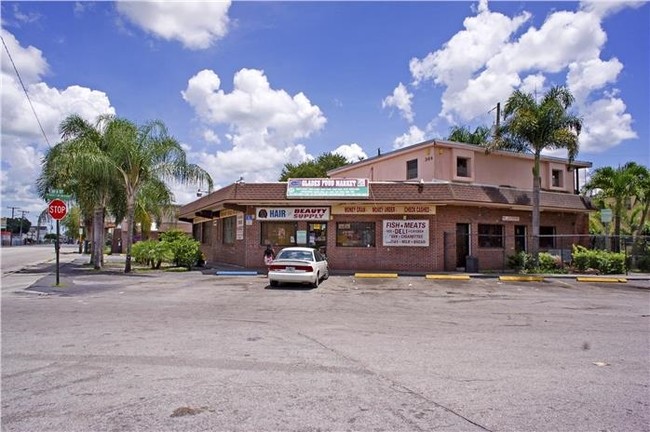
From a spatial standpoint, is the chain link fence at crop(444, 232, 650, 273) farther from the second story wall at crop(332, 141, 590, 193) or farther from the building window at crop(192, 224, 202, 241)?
the building window at crop(192, 224, 202, 241)

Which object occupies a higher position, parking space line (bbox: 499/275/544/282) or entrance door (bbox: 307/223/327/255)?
entrance door (bbox: 307/223/327/255)

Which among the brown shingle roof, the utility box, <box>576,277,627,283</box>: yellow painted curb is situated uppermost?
the brown shingle roof

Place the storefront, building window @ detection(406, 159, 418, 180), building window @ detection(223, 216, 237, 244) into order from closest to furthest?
the storefront, building window @ detection(223, 216, 237, 244), building window @ detection(406, 159, 418, 180)

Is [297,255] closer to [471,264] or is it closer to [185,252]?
[185,252]

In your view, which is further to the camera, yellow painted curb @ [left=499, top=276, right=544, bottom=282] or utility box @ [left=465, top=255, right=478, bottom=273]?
utility box @ [left=465, top=255, right=478, bottom=273]

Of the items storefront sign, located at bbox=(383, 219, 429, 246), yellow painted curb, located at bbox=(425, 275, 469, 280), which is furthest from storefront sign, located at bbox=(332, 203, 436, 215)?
yellow painted curb, located at bbox=(425, 275, 469, 280)

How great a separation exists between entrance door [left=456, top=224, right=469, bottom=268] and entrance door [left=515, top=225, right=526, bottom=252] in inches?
145

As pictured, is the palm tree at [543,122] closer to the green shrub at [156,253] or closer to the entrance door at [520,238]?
the entrance door at [520,238]

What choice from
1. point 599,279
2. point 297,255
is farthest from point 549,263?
point 297,255

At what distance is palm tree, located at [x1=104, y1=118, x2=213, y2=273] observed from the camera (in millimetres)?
23062

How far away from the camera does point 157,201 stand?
1081 inches

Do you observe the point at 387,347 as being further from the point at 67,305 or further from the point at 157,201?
the point at 157,201

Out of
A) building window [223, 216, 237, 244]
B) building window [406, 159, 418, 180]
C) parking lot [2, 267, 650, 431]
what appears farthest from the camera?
building window [406, 159, 418, 180]

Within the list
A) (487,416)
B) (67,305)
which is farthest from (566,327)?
(67,305)
